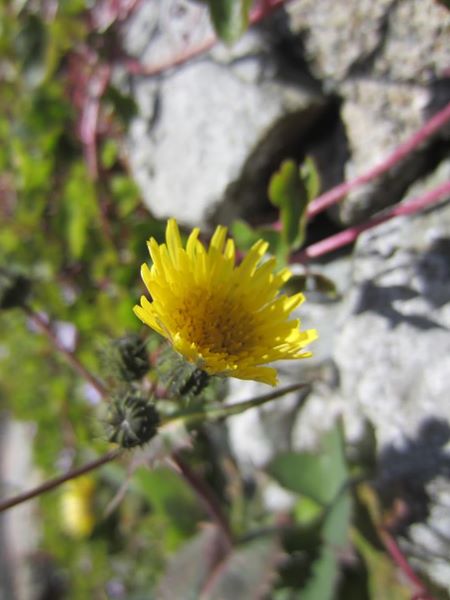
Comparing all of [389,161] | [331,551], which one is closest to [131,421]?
[331,551]

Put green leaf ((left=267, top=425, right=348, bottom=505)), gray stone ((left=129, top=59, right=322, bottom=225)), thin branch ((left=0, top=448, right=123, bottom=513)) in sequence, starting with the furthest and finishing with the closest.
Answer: gray stone ((left=129, top=59, right=322, bottom=225)) < green leaf ((left=267, top=425, right=348, bottom=505)) < thin branch ((left=0, top=448, right=123, bottom=513))

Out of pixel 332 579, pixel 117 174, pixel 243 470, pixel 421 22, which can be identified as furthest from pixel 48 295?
pixel 421 22

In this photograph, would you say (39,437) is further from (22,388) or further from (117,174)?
(117,174)

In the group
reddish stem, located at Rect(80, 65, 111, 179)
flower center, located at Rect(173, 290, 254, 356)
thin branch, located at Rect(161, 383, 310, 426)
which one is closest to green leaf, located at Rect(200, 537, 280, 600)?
thin branch, located at Rect(161, 383, 310, 426)

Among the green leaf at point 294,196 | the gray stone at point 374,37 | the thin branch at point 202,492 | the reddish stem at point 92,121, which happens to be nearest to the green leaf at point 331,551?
the thin branch at point 202,492

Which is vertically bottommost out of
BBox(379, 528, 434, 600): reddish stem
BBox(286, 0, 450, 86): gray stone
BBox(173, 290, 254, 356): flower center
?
BBox(379, 528, 434, 600): reddish stem

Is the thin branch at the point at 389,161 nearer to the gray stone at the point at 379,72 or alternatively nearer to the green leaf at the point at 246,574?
the gray stone at the point at 379,72

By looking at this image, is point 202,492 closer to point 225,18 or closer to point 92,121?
point 225,18

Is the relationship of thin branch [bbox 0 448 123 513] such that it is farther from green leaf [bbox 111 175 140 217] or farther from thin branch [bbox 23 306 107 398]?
green leaf [bbox 111 175 140 217]
